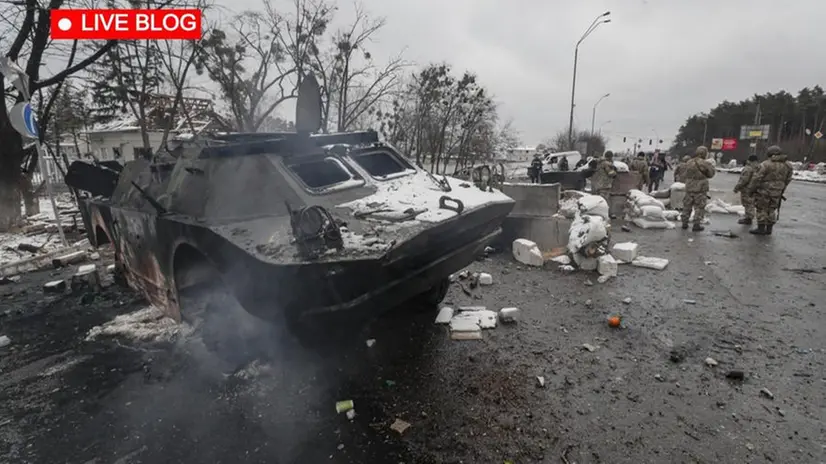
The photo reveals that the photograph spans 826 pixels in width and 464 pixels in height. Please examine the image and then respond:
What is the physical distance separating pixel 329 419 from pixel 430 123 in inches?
859

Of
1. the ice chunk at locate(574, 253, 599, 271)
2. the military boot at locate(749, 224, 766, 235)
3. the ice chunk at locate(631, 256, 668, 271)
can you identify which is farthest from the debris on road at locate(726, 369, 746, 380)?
the military boot at locate(749, 224, 766, 235)

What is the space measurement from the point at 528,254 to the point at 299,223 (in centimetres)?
470

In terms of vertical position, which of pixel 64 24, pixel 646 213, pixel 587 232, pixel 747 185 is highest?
pixel 64 24

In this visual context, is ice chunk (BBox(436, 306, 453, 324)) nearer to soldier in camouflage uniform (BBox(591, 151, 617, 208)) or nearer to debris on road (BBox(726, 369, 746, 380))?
debris on road (BBox(726, 369, 746, 380))

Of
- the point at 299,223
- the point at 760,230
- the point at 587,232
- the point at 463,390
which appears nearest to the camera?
the point at 299,223

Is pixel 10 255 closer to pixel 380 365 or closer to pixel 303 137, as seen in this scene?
pixel 303 137

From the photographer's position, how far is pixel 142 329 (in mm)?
4617

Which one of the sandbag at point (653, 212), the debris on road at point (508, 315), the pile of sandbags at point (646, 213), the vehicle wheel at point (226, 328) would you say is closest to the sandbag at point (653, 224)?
the pile of sandbags at point (646, 213)

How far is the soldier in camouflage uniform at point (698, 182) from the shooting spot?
28.5 feet

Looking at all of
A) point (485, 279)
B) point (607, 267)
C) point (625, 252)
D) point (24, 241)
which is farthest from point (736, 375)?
point (24, 241)

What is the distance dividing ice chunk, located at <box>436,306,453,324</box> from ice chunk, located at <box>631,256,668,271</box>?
3585 millimetres

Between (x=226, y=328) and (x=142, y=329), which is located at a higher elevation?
(x=226, y=328)

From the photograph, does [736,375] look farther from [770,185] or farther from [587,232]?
[770,185]

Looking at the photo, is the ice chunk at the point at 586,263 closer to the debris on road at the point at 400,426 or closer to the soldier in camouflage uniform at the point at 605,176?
the debris on road at the point at 400,426
